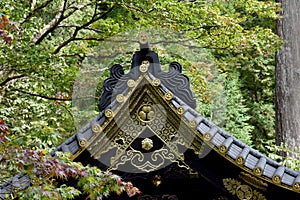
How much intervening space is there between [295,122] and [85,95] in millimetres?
3933

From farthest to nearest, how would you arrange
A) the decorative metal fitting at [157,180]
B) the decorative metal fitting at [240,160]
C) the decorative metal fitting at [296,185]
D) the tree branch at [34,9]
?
the tree branch at [34,9], the decorative metal fitting at [157,180], the decorative metal fitting at [240,160], the decorative metal fitting at [296,185]

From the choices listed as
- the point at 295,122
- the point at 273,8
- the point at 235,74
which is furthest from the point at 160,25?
the point at 235,74

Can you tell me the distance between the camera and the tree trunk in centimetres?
1055

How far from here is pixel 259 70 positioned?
47.3 feet

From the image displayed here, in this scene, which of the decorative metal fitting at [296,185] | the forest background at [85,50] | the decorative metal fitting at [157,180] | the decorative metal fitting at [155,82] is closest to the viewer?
the decorative metal fitting at [296,185]

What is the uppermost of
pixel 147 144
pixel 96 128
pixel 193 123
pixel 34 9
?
pixel 34 9

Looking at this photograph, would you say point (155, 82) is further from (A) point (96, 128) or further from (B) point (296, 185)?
(B) point (296, 185)

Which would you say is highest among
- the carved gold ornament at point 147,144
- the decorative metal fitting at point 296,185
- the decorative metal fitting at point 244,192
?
the decorative metal fitting at point 296,185

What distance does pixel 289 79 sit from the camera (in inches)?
429

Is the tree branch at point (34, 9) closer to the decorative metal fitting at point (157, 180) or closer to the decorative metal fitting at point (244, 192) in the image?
the decorative metal fitting at point (157, 180)

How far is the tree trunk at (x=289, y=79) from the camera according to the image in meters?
10.5

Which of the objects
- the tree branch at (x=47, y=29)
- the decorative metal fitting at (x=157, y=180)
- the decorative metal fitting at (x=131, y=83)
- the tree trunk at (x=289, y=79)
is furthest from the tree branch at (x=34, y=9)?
the tree trunk at (x=289, y=79)

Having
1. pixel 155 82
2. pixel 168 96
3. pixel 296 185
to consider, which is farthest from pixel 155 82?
pixel 296 185

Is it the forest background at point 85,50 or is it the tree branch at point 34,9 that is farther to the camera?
the tree branch at point 34,9
